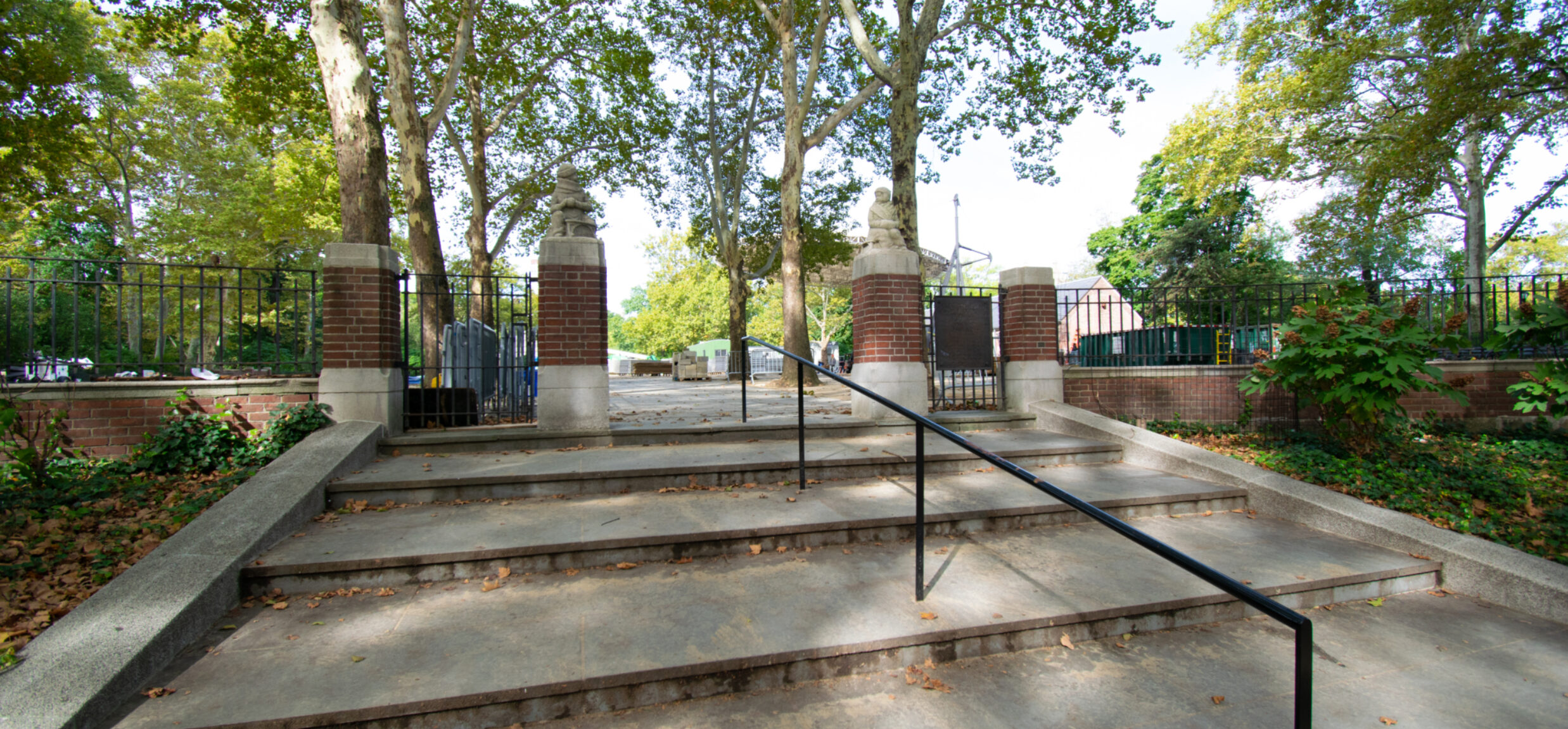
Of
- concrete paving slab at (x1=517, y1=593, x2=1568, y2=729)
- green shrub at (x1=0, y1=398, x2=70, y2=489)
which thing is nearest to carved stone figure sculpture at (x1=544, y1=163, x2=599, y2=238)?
green shrub at (x1=0, y1=398, x2=70, y2=489)

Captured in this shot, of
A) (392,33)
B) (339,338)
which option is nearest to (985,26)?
(392,33)

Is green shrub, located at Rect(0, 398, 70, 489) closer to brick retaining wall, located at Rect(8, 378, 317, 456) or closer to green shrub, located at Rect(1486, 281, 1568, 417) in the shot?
brick retaining wall, located at Rect(8, 378, 317, 456)

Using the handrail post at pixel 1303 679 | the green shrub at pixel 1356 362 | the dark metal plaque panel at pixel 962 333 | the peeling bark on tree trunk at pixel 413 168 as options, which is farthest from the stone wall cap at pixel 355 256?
the green shrub at pixel 1356 362

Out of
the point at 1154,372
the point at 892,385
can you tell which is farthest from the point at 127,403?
the point at 1154,372

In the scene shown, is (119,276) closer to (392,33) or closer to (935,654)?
(392,33)

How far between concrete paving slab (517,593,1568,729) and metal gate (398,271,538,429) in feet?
15.2

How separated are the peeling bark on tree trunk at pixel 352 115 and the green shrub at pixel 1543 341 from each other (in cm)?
1058

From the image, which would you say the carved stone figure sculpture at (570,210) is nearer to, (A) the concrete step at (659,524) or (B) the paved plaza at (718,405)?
(B) the paved plaza at (718,405)

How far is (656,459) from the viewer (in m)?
5.14

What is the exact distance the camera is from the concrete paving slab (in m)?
2.38

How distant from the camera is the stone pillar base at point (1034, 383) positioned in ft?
24.6

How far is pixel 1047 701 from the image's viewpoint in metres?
2.50

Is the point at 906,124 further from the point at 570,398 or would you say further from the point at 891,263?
the point at 570,398

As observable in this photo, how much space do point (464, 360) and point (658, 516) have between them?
5161 millimetres
